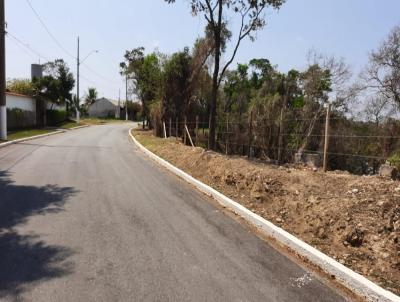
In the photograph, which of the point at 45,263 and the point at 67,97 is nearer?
the point at 45,263

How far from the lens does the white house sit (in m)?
99.3

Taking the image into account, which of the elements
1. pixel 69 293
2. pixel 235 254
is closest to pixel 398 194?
pixel 235 254

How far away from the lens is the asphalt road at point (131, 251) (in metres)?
4.49

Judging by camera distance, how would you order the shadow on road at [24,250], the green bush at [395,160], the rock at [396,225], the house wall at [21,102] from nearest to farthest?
the shadow on road at [24,250]
the rock at [396,225]
the green bush at [395,160]
the house wall at [21,102]

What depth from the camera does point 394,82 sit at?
90.8 ft

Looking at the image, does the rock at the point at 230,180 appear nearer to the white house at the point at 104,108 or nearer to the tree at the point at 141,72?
the tree at the point at 141,72

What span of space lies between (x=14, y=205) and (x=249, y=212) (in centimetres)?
448

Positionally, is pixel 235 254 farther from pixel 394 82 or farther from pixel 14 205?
pixel 394 82

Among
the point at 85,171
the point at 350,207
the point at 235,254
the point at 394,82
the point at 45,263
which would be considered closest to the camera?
the point at 45,263

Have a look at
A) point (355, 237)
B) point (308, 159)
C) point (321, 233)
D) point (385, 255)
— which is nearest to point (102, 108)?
point (308, 159)

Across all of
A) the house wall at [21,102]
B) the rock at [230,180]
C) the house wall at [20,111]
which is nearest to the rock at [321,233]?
the rock at [230,180]

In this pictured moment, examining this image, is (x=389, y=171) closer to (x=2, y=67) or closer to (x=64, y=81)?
(x=2, y=67)

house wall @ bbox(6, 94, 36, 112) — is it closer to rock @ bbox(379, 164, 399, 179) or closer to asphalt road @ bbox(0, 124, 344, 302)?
asphalt road @ bbox(0, 124, 344, 302)

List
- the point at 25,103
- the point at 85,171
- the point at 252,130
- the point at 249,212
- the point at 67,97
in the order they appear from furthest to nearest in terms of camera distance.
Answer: the point at 67,97 → the point at 25,103 → the point at 252,130 → the point at 85,171 → the point at 249,212
